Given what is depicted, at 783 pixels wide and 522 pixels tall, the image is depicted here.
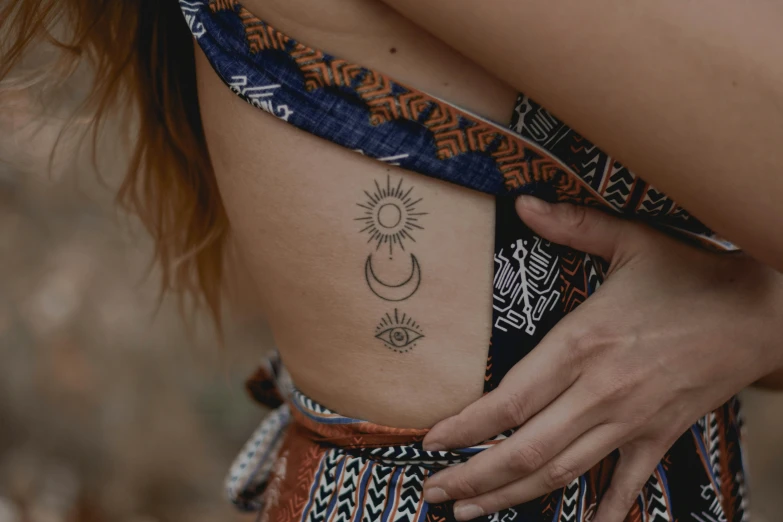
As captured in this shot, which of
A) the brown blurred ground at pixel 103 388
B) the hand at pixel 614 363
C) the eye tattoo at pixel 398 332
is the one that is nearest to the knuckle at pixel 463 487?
the hand at pixel 614 363

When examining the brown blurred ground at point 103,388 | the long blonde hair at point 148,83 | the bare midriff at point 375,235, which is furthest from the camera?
the brown blurred ground at point 103,388

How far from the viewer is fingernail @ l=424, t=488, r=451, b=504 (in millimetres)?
808

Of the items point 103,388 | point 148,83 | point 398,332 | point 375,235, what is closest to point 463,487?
point 398,332

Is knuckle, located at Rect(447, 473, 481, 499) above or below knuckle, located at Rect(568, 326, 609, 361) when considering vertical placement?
below

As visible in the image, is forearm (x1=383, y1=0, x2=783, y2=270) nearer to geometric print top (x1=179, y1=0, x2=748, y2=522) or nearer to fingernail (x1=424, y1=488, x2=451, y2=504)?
geometric print top (x1=179, y1=0, x2=748, y2=522)

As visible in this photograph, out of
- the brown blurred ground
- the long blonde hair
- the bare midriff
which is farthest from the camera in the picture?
the brown blurred ground

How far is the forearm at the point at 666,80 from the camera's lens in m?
0.58

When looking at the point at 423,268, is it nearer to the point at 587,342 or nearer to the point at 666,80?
the point at 587,342

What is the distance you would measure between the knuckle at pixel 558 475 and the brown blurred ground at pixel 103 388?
5.95ft

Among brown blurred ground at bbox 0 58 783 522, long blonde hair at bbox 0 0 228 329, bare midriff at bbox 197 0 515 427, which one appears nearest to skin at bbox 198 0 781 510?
bare midriff at bbox 197 0 515 427

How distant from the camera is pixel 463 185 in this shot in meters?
0.76

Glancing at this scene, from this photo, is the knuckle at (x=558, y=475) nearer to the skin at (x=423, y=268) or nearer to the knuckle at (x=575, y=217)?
the skin at (x=423, y=268)

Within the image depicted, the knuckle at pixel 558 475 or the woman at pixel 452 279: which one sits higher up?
A: the woman at pixel 452 279

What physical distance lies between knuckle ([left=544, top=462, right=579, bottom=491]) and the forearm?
30 centimetres
